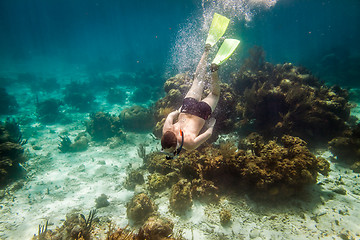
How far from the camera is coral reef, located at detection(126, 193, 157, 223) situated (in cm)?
418

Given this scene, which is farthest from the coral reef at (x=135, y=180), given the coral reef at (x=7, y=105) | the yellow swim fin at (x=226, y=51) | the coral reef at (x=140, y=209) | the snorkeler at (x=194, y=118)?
the coral reef at (x=7, y=105)

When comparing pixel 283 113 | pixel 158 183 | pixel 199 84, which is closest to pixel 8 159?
pixel 158 183

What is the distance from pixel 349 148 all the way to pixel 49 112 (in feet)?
68.2

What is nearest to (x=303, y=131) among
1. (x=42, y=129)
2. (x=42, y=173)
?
(x=42, y=173)

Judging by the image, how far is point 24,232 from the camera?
4391 mm

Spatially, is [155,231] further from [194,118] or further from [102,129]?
[102,129]

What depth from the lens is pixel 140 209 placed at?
13.7 ft

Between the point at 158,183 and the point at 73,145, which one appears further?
the point at 73,145

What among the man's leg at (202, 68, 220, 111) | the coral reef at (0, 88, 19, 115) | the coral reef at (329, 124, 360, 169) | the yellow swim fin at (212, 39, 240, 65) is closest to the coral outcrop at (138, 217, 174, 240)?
the man's leg at (202, 68, 220, 111)

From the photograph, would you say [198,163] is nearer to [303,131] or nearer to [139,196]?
[139,196]

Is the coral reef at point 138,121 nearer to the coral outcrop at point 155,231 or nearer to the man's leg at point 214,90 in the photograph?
the man's leg at point 214,90

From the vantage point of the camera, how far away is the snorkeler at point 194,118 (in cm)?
307

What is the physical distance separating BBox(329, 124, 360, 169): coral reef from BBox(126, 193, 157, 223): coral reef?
21.7 ft

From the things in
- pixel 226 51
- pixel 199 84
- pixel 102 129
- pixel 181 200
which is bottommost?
pixel 181 200
